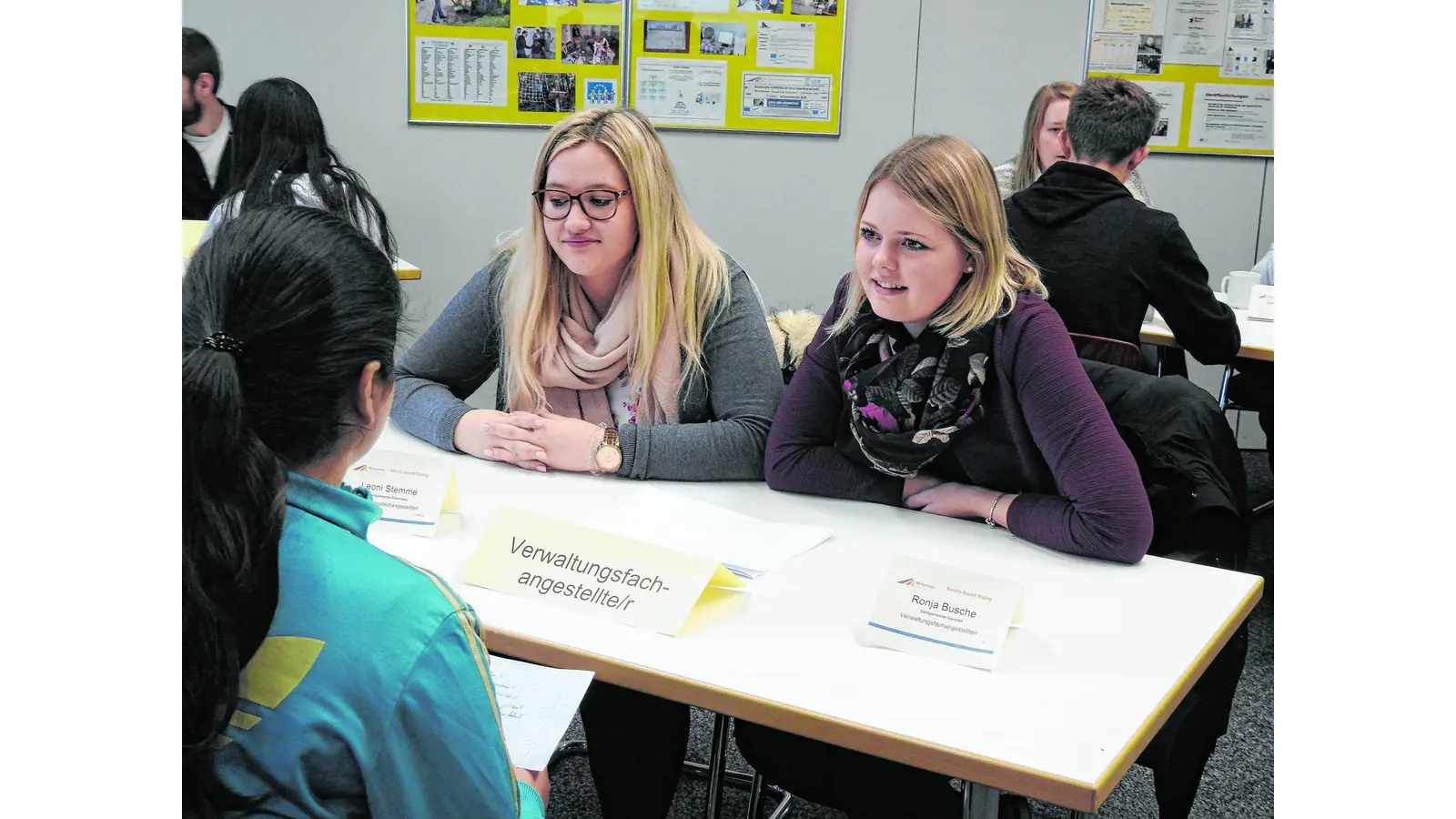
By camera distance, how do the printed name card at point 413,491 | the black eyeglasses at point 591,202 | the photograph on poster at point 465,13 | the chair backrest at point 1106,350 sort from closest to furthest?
the printed name card at point 413,491, the black eyeglasses at point 591,202, the chair backrest at point 1106,350, the photograph on poster at point 465,13

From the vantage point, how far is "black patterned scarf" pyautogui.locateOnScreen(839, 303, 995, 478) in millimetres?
1690

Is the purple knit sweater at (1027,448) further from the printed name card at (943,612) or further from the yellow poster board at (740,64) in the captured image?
the yellow poster board at (740,64)

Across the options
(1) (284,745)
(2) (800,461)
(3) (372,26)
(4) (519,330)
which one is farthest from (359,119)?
(1) (284,745)

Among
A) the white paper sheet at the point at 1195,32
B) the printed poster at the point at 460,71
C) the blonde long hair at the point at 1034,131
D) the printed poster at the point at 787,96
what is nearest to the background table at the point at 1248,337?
the blonde long hair at the point at 1034,131

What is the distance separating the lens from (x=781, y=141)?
4582mm

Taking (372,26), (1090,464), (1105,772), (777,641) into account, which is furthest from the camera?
(372,26)

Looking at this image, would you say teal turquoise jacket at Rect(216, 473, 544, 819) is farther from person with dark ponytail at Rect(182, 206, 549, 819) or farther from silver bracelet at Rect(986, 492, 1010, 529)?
silver bracelet at Rect(986, 492, 1010, 529)

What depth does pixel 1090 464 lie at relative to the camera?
1586mm

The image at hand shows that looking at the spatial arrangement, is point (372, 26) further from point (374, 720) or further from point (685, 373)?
point (374, 720)

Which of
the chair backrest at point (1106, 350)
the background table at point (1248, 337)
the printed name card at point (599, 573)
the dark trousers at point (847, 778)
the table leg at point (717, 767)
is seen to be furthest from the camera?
the background table at point (1248, 337)

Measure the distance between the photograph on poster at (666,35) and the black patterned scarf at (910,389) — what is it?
9.85 ft

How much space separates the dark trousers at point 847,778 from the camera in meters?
1.50

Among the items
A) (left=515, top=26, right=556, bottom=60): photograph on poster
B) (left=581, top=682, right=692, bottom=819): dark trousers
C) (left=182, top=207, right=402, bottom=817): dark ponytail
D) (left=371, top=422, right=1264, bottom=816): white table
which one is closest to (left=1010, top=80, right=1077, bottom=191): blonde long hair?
(left=515, top=26, right=556, bottom=60): photograph on poster

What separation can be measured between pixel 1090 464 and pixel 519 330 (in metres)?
1.00
